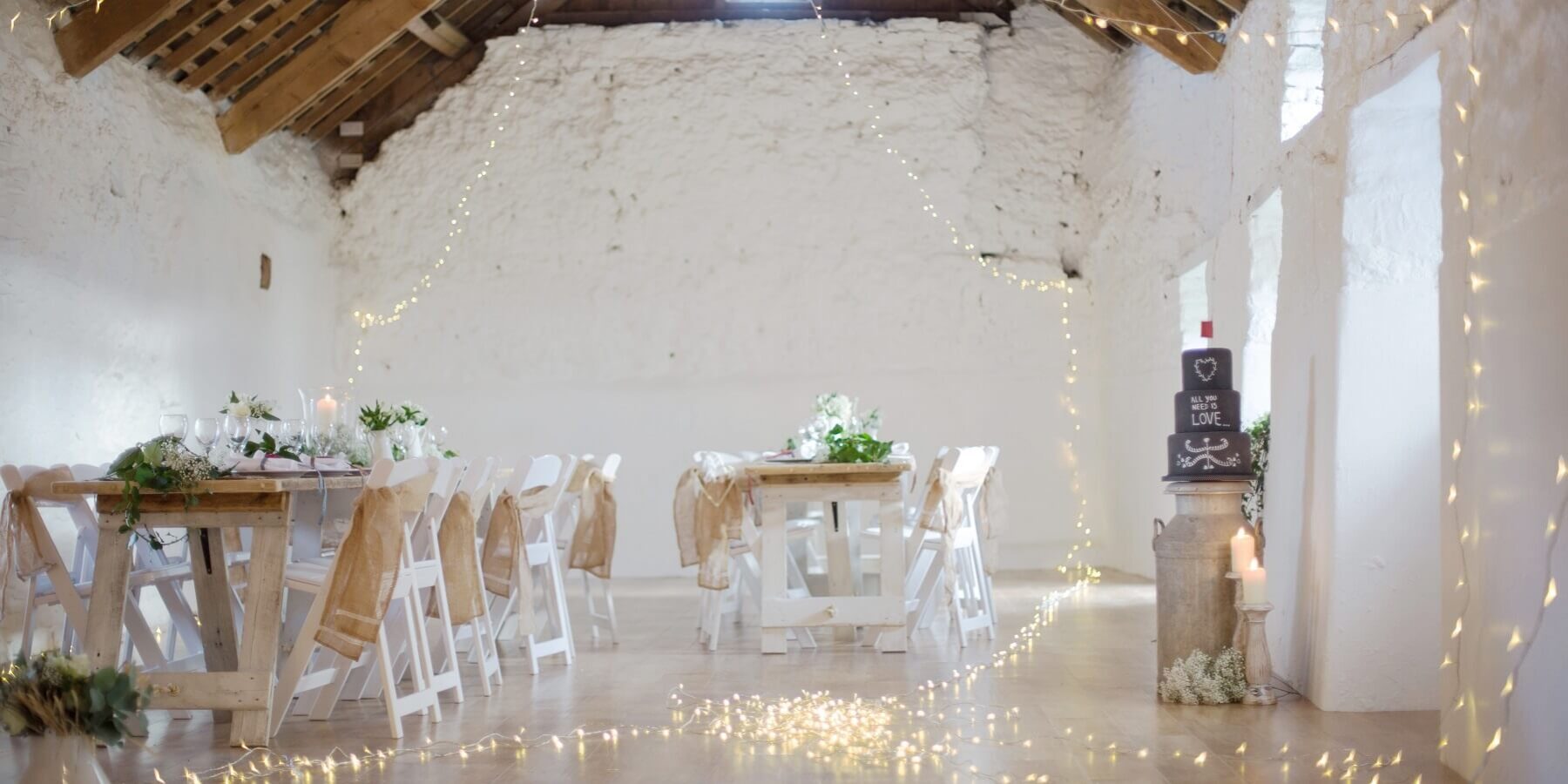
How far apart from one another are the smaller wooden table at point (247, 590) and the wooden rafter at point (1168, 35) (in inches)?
212

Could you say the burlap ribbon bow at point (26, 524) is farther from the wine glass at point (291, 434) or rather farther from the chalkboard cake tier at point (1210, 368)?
the chalkboard cake tier at point (1210, 368)

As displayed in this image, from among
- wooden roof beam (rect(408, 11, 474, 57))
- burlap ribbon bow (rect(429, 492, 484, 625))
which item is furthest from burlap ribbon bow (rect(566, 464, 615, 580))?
wooden roof beam (rect(408, 11, 474, 57))

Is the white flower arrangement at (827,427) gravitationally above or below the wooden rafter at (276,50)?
below

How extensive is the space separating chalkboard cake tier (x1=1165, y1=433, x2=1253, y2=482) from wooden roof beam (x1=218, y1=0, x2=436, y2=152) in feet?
17.4

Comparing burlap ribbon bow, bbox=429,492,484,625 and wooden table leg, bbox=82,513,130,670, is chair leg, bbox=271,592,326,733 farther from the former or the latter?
burlap ribbon bow, bbox=429,492,484,625

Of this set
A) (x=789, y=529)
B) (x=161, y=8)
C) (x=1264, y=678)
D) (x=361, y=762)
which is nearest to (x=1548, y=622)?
(x=1264, y=678)

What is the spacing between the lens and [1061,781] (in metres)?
3.31

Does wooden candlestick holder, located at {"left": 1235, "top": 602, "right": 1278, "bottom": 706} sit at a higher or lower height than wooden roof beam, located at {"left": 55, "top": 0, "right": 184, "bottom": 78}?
lower

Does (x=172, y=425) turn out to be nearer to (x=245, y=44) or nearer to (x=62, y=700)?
(x=62, y=700)

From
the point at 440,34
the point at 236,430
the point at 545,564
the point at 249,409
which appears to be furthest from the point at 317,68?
the point at 236,430

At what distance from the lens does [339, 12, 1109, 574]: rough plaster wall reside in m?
9.69

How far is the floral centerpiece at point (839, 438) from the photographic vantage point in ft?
19.1

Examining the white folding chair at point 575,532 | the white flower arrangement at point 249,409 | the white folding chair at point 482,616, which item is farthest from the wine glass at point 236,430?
the white folding chair at point 575,532

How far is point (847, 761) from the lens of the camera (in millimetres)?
3568
